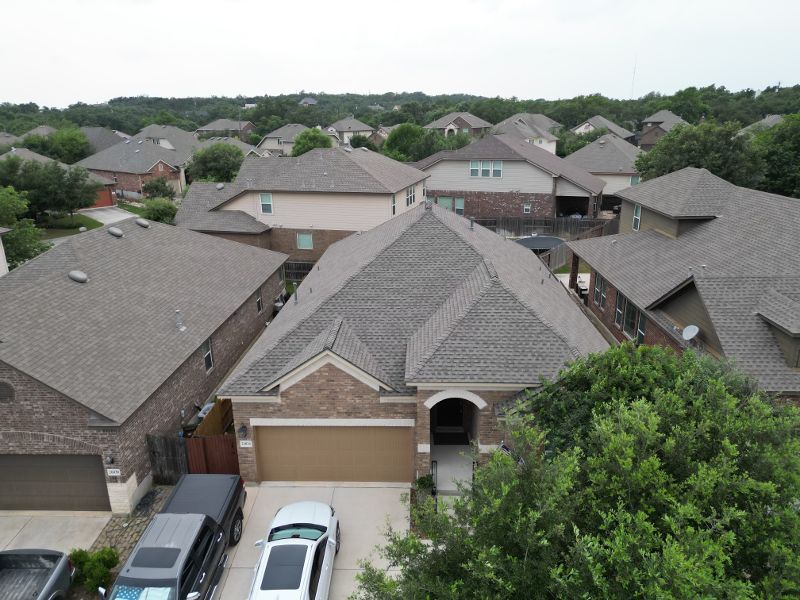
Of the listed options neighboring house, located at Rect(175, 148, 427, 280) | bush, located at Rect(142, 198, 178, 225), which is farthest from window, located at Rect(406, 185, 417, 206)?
bush, located at Rect(142, 198, 178, 225)

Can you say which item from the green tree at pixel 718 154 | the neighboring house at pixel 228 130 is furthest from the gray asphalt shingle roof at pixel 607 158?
the neighboring house at pixel 228 130

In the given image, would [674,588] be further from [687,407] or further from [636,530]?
[687,407]

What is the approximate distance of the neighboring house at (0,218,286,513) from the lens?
47.9ft

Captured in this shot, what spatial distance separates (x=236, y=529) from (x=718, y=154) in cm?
4393

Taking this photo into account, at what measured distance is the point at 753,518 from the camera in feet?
26.6

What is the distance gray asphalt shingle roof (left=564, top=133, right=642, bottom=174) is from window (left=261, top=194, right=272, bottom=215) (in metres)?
35.9

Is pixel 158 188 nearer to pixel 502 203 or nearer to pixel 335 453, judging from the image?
pixel 502 203

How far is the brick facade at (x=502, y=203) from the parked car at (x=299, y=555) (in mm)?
40503

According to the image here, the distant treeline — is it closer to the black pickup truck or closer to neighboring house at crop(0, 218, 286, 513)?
neighboring house at crop(0, 218, 286, 513)

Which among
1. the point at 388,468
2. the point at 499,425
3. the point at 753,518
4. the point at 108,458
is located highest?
the point at 753,518

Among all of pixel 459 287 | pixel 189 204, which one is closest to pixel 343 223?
pixel 189 204

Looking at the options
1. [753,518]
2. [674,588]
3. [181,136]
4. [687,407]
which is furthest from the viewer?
[181,136]

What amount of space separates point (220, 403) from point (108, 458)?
175 inches

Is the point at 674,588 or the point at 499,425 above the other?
the point at 674,588
